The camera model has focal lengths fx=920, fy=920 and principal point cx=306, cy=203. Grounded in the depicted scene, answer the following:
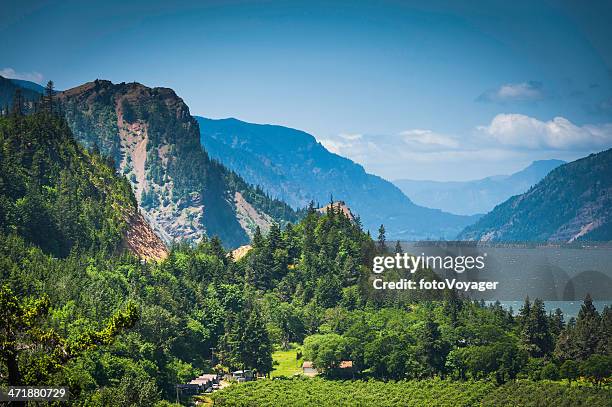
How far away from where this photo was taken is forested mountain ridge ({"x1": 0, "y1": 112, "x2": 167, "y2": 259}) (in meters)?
119

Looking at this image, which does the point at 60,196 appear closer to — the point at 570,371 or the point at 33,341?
the point at 570,371

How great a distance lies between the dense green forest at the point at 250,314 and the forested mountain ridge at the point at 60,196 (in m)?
0.27

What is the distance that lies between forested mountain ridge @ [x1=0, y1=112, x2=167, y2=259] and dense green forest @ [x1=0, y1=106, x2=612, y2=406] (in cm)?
27

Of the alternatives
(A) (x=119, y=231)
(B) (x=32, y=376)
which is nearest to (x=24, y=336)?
(B) (x=32, y=376)

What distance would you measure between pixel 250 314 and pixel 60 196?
39.0m

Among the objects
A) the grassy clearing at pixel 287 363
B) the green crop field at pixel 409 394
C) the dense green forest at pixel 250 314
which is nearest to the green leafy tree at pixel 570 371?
the dense green forest at pixel 250 314

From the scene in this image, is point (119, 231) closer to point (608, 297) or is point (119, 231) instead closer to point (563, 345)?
point (563, 345)

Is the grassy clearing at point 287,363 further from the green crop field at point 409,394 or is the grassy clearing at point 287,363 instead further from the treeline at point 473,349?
the green crop field at point 409,394

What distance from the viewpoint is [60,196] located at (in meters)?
130

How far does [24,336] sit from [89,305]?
195 ft

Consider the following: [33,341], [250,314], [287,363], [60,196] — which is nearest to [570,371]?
[287,363]

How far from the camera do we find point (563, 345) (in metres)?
99.6

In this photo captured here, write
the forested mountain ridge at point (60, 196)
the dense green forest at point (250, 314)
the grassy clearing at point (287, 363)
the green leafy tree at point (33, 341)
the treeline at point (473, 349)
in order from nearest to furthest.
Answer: the green leafy tree at point (33, 341), the dense green forest at point (250, 314), the treeline at point (473, 349), the grassy clearing at point (287, 363), the forested mountain ridge at point (60, 196)

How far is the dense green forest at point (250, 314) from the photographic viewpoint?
285ft
